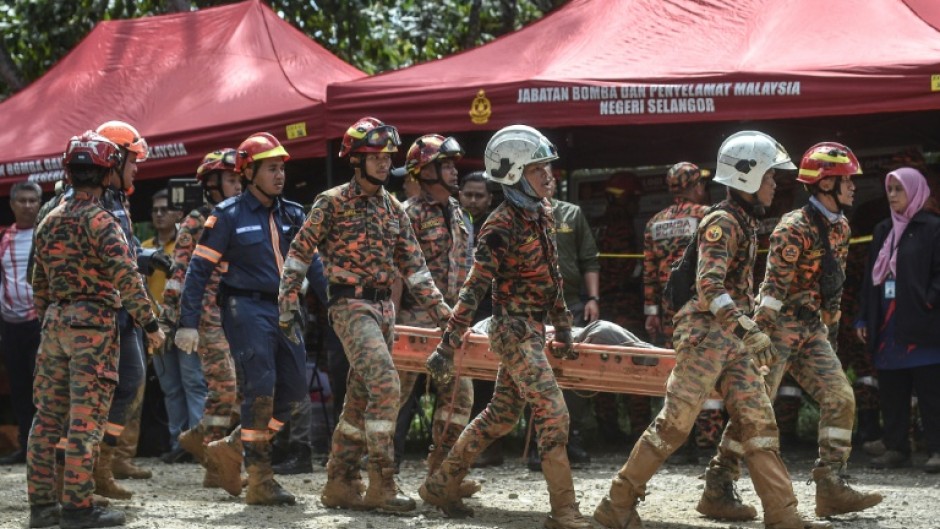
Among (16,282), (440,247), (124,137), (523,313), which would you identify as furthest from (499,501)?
(16,282)

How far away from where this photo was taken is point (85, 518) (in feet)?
25.3

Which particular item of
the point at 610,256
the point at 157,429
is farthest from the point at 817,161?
the point at 157,429

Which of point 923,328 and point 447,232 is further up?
point 447,232

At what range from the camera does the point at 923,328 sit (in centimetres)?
1017

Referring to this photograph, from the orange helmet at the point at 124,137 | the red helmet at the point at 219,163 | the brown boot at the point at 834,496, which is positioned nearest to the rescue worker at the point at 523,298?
the brown boot at the point at 834,496

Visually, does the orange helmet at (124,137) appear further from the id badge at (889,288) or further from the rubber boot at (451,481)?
the id badge at (889,288)

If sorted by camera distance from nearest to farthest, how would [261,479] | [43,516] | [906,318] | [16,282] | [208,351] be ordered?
1. [43,516]
2. [261,479]
3. [208,351]
4. [906,318]
5. [16,282]

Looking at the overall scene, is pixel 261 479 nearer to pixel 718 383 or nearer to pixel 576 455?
pixel 718 383

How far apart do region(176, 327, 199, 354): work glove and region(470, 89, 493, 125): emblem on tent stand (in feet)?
10.9

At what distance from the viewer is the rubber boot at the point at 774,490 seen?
738cm

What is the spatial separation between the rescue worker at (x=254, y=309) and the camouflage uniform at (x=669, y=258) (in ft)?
10.1

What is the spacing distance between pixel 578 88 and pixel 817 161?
2767 mm

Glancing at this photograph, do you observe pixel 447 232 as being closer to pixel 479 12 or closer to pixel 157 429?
pixel 157 429

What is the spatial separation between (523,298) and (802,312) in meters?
1.55
